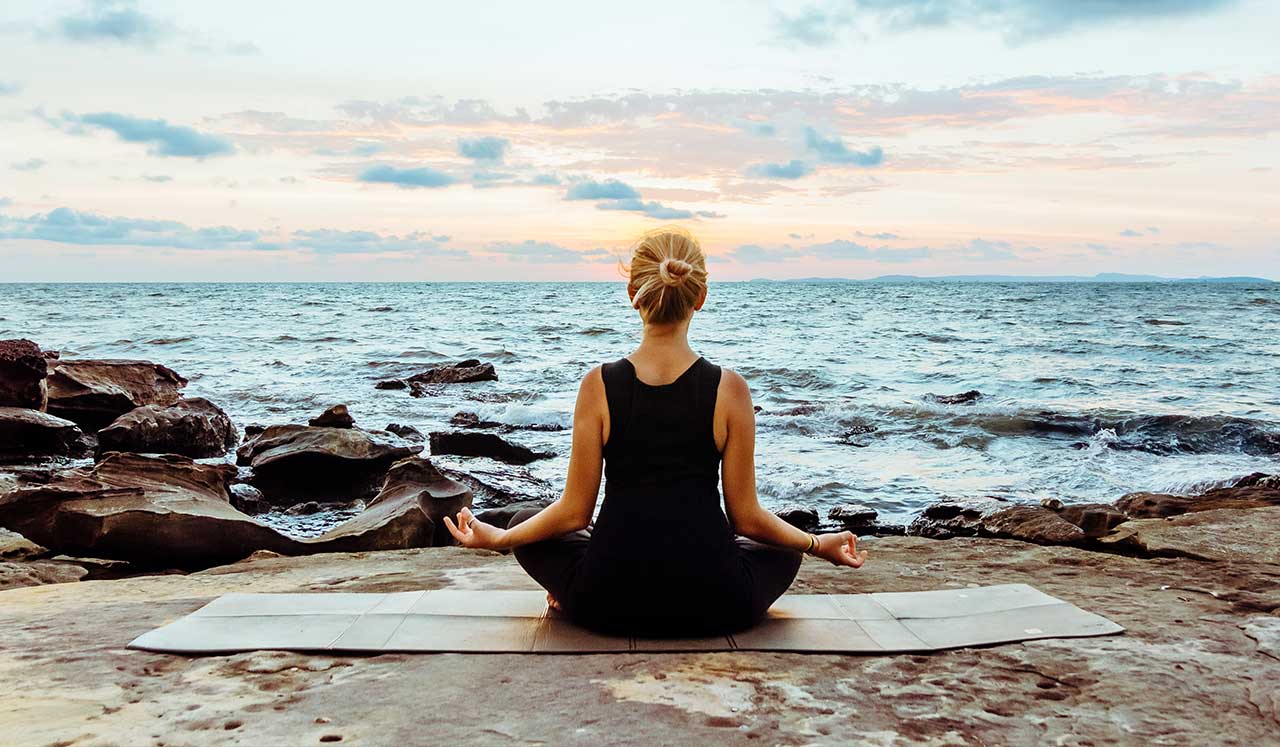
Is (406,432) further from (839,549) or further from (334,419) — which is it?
(839,549)

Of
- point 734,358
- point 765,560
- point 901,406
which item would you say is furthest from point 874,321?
point 765,560

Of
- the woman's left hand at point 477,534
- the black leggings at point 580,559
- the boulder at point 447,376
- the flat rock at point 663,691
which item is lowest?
the boulder at point 447,376

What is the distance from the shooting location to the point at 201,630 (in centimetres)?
396

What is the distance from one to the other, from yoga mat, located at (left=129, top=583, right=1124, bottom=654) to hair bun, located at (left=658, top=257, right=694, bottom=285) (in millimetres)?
1435

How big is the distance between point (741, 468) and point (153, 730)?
2246 millimetres

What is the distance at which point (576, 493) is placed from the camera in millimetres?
3990

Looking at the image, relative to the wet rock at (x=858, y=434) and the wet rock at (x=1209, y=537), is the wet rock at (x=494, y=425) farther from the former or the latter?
the wet rock at (x=1209, y=537)

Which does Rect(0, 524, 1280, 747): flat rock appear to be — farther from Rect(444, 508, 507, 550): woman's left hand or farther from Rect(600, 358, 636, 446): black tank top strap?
Rect(600, 358, 636, 446): black tank top strap

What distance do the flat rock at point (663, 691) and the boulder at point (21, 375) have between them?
10462 millimetres

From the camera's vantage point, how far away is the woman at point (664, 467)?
12.6 feet

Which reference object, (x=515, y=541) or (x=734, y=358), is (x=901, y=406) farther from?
(x=515, y=541)

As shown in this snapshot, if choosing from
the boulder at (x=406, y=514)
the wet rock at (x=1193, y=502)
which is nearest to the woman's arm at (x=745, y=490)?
the boulder at (x=406, y=514)

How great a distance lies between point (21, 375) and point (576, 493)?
1237 cm

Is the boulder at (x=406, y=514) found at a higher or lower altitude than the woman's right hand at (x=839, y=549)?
lower
